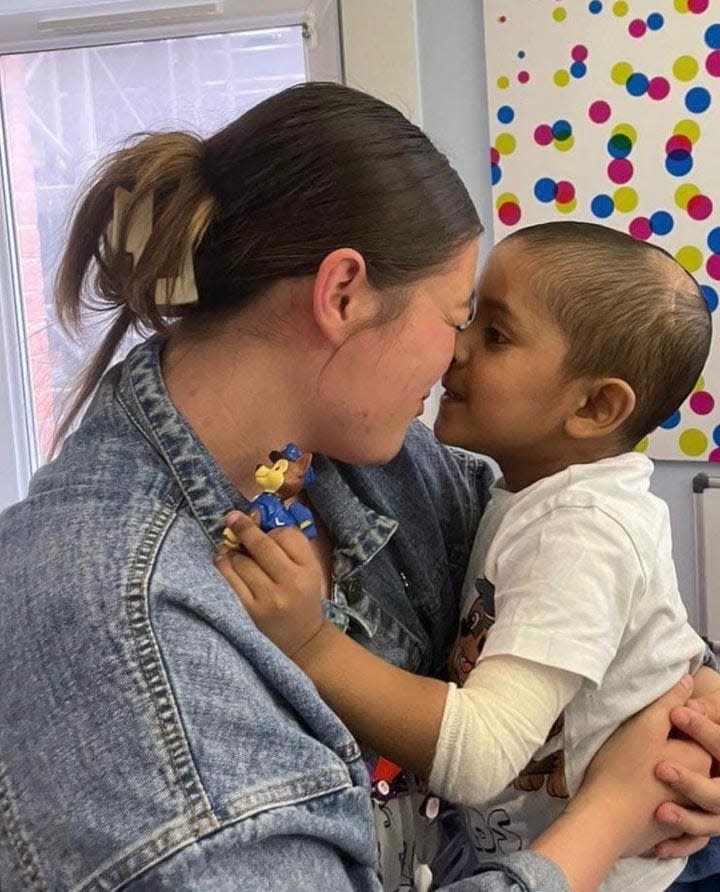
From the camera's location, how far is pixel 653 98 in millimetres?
2039

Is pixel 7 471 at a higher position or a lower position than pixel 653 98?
lower

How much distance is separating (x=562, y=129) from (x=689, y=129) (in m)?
0.25

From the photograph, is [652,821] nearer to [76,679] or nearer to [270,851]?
[270,851]

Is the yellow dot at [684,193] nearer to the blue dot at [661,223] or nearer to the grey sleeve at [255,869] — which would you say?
the blue dot at [661,223]

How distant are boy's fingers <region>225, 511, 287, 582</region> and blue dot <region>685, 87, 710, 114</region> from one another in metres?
1.54

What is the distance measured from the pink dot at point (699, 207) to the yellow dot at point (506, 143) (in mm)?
373

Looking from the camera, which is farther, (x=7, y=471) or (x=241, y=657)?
(x=7, y=471)

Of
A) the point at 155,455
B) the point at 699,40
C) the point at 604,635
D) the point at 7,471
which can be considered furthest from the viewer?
the point at 7,471

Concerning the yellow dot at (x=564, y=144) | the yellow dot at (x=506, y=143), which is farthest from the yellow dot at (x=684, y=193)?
the yellow dot at (x=506, y=143)

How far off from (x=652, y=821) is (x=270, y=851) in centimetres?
49

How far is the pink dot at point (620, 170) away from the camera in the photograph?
2078 millimetres

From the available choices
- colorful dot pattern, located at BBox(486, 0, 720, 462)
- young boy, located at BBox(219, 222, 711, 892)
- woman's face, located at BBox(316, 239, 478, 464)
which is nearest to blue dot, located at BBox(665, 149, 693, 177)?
colorful dot pattern, located at BBox(486, 0, 720, 462)

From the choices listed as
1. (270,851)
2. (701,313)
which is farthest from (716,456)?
(270,851)

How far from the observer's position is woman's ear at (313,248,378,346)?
35.0 inches
